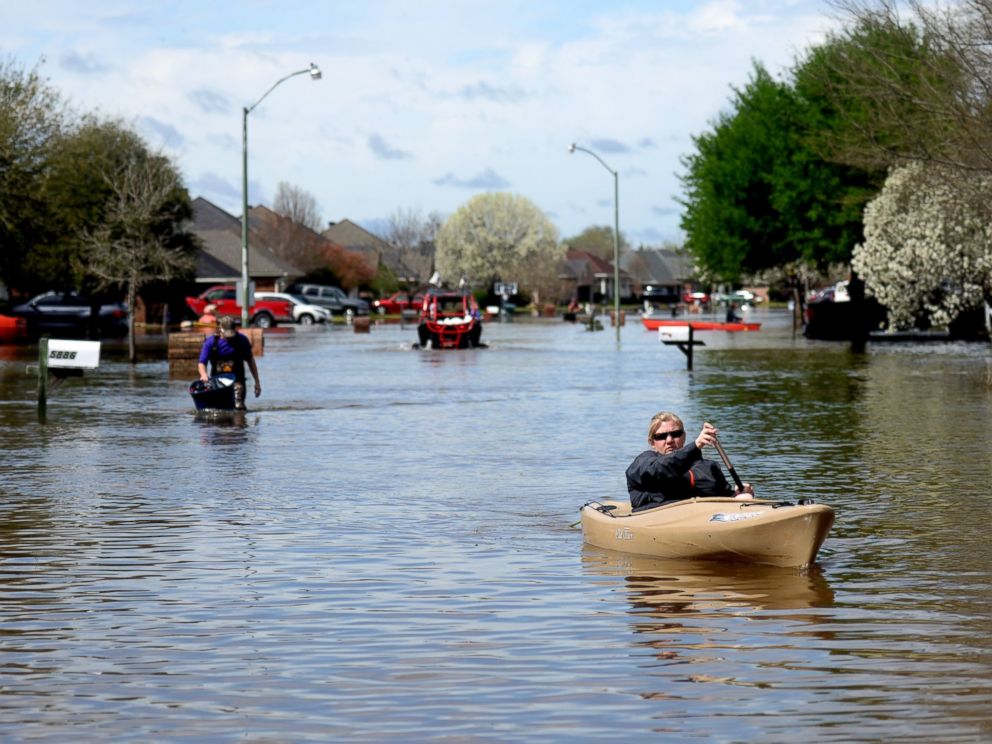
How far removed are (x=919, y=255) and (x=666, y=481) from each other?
4261 centimetres

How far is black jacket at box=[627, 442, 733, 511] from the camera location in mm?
12320

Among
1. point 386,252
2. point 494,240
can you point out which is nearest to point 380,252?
point 386,252

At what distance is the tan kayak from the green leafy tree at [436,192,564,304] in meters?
151

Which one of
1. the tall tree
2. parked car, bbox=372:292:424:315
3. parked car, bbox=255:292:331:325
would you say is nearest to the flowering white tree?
the tall tree

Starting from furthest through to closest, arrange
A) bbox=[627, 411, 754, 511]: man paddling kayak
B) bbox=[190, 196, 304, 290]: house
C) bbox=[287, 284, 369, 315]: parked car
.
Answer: bbox=[287, 284, 369, 315]: parked car < bbox=[190, 196, 304, 290]: house < bbox=[627, 411, 754, 511]: man paddling kayak

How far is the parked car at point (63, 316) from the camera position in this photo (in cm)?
6188

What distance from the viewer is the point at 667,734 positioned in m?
7.26

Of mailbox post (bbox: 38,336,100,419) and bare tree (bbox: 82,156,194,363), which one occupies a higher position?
bare tree (bbox: 82,156,194,363)

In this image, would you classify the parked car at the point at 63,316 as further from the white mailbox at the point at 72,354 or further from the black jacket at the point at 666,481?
the black jacket at the point at 666,481

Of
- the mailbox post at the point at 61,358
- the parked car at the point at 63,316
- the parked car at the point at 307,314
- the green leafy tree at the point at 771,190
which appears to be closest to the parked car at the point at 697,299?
the parked car at the point at 307,314

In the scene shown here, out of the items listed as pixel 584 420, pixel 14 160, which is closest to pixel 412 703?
pixel 584 420

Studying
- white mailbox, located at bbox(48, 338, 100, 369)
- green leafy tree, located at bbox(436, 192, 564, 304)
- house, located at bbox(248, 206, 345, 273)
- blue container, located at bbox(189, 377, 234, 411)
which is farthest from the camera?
green leafy tree, located at bbox(436, 192, 564, 304)

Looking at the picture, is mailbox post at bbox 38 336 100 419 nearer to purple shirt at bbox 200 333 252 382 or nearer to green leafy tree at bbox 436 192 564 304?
purple shirt at bbox 200 333 252 382

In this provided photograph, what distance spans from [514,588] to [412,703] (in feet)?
10.5
